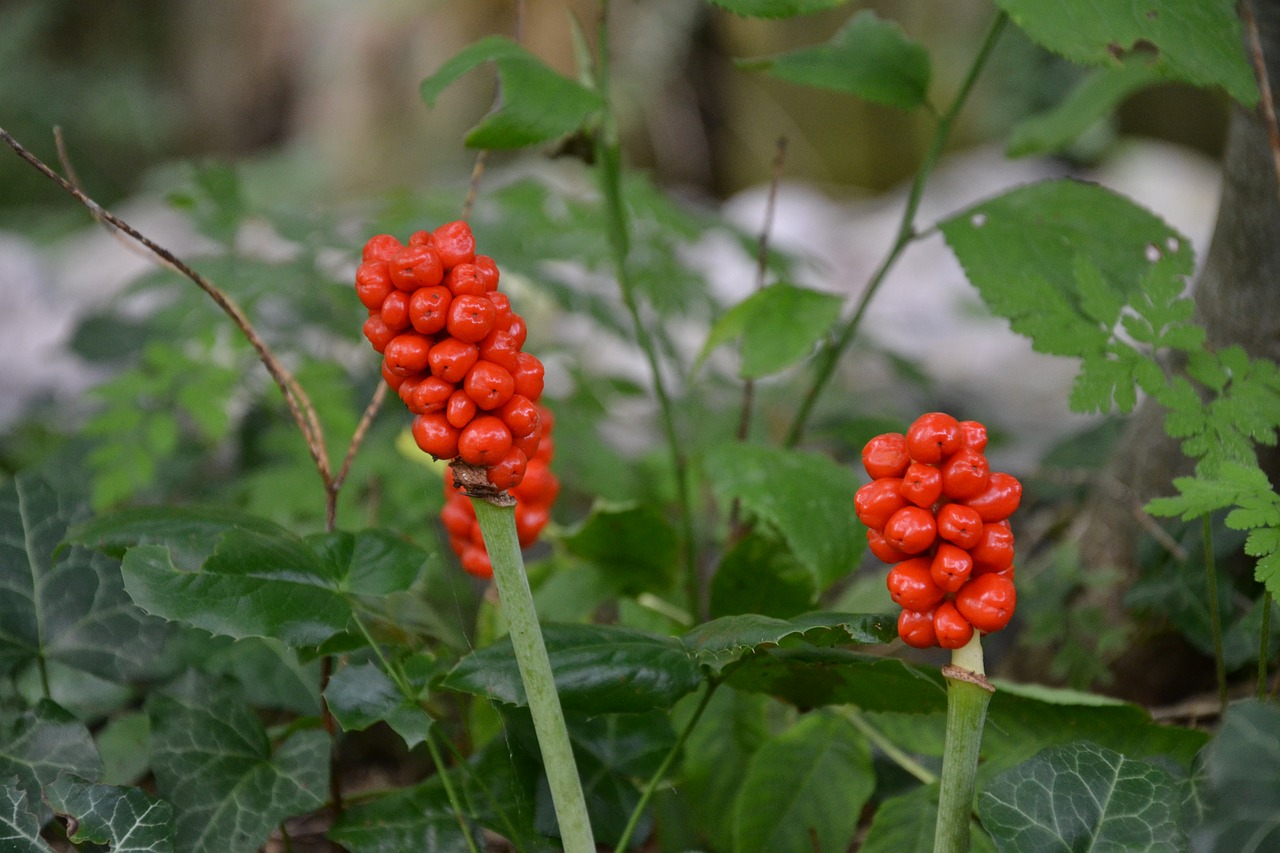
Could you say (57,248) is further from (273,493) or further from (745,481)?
(745,481)

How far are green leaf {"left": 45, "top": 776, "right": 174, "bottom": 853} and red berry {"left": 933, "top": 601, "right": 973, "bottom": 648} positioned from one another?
721mm

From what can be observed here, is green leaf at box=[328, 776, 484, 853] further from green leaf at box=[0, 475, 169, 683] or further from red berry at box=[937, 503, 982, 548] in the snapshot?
red berry at box=[937, 503, 982, 548]

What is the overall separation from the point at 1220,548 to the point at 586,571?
32.4 inches

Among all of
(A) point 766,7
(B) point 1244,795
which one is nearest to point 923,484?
(B) point 1244,795

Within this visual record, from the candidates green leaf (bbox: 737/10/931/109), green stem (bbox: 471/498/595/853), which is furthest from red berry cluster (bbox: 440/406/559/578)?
green leaf (bbox: 737/10/931/109)

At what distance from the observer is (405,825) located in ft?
3.22

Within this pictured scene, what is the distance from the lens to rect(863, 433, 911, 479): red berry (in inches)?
29.9

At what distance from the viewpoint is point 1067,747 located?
87cm

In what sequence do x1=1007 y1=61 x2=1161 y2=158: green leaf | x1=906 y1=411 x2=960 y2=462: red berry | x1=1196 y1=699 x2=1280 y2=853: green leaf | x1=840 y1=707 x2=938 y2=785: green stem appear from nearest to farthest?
x1=1196 y1=699 x2=1280 y2=853: green leaf, x1=906 y1=411 x2=960 y2=462: red berry, x1=840 y1=707 x2=938 y2=785: green stem, x1=1007 y1=61 x2=1161 y2=158: green leaf

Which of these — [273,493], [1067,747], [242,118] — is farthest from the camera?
[242,118]

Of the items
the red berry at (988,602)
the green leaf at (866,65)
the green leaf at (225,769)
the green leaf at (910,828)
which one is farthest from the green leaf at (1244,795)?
the green leaf at (866,65)

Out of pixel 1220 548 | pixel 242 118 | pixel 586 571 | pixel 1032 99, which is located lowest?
pixel 242 118

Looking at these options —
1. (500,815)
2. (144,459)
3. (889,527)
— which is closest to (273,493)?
(144,459)

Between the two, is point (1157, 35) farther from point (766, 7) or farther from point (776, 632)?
point (776, 632)
